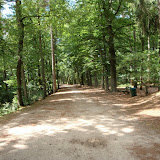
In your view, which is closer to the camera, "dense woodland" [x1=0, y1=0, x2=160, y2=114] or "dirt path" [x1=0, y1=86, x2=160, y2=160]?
"dirt path" [x1=0, y1=86, x2=160, y2=160]

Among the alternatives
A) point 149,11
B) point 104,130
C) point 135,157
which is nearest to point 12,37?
point 104,130

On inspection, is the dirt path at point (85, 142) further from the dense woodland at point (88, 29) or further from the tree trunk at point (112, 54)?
the tree trunk at point (112, 54)

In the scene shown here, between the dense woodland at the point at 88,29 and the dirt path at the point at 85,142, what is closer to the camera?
the dirt path at the point at 85,142

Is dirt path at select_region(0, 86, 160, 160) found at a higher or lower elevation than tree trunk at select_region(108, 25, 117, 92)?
lower

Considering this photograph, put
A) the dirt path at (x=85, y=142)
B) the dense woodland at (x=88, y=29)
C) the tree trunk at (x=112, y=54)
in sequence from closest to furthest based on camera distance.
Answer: the dirt path at (x=85, y=142) < the dense woodland at (x=88, y=29) < the tree trunk at (x=112, y=54)

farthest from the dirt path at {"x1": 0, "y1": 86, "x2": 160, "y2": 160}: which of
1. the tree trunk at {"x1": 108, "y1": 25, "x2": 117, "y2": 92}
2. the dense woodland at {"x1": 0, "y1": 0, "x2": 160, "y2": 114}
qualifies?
the tree trunk at {"x1": 108, "y1": 25, "x2": 117, "y2": 92}

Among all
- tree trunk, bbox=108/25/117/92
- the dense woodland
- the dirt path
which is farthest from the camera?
tree trunk, bbox=108/25/117/92

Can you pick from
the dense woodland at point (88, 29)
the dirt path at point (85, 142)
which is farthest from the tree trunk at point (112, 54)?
the dirt path at point (85, 142)

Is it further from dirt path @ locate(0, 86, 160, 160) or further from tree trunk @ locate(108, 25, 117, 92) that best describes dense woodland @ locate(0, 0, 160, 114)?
dirt path @ locate(0, 86, 160, 160)

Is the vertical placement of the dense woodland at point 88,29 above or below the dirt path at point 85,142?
above

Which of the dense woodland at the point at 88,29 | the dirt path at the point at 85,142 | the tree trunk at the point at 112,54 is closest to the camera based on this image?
the dirt path at the point at 85,142

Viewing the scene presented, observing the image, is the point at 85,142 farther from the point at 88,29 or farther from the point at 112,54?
the point at 112,54

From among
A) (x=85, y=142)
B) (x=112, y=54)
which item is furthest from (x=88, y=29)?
(x=85, y=142)

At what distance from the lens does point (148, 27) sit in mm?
13781
